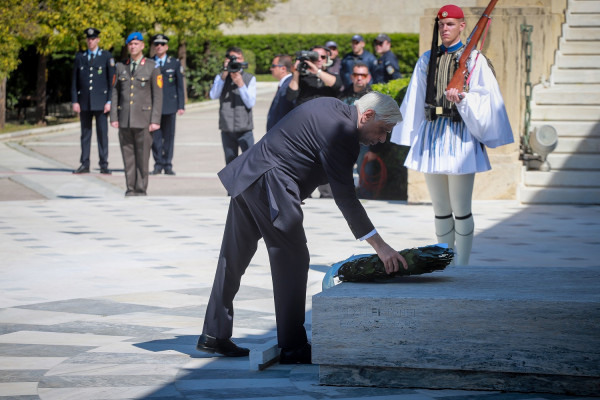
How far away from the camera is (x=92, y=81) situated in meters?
17.3

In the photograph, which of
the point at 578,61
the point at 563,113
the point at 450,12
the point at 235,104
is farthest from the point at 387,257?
the point at 578,61

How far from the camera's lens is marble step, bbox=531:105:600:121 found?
561 inches

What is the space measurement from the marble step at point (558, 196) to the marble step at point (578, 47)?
3.14 metres

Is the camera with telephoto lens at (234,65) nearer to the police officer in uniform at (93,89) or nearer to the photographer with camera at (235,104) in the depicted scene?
the photographer with camera at (235,104)

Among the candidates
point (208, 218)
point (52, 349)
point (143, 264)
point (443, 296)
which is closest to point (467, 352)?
point (443, 296)

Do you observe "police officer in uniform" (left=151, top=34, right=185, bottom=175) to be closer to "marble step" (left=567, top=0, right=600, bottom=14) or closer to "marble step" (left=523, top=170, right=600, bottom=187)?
"marble step" (left=523, top=170, right=600, bottom=187)

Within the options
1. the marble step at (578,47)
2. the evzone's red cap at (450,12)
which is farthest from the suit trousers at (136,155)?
the evzone's red cap at (450,12)

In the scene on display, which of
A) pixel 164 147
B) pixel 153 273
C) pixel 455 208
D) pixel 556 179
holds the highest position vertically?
pixel 455 208

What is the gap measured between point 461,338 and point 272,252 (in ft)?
3.69

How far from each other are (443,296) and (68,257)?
5209 millimetres

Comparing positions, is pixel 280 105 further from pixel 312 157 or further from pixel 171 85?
pixel 312 157

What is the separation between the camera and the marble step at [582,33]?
16.0 m

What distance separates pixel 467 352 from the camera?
5102mm

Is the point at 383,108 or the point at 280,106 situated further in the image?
the point at 280,106
